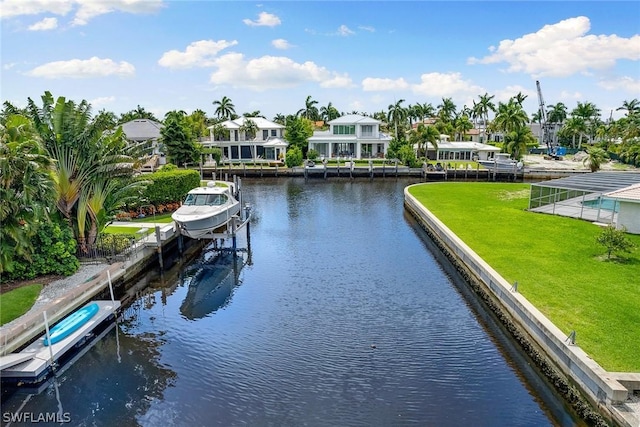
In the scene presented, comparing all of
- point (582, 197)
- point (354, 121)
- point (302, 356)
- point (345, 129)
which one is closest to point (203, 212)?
point (302, 356)

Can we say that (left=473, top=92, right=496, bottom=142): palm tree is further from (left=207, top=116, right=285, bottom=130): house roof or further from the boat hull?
the boat hull

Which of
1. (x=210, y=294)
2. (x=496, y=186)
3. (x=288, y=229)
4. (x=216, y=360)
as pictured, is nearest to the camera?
(x=216, y=360)

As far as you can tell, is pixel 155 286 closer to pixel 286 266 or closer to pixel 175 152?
pixel 286 266

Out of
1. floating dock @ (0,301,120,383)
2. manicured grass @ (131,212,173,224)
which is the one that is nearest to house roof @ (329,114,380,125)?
manicured grass @ (131,212,173,224)

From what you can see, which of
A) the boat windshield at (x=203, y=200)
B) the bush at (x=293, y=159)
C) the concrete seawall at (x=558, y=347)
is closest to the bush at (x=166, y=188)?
the boat windshield at (x=203, y=200)

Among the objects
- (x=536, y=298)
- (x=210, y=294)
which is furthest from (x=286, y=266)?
(x=536, y=298)

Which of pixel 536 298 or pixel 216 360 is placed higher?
pixel 536 298
